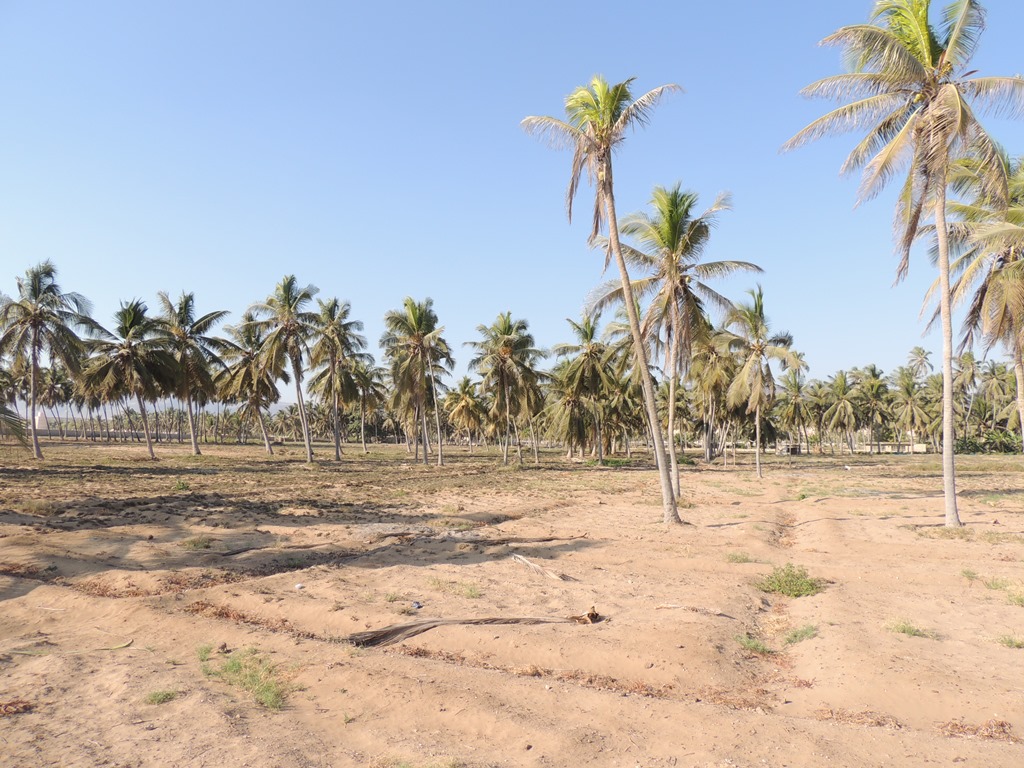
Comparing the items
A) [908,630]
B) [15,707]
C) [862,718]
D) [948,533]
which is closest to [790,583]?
[908,630]

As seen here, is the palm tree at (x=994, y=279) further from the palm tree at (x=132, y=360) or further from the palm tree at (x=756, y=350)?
the palm tree at (x=132, y=360)

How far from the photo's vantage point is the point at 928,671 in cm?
539

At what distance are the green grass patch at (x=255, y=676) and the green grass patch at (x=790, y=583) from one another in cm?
674

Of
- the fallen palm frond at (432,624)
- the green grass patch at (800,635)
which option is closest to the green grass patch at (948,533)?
the green grass patch at (800,635)

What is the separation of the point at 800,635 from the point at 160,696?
653 centimetres

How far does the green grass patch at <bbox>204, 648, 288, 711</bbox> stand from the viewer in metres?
4.97

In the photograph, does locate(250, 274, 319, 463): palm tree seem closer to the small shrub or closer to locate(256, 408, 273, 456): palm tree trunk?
locate(256, 408, 273, 456): palm tree trunk

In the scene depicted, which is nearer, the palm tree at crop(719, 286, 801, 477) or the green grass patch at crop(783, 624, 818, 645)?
the green grass patch at crop(783, 624, 818, 645)

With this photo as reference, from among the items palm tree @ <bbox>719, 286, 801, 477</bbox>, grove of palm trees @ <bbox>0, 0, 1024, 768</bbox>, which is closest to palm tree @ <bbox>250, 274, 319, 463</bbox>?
grove of palm trees @ <bbox>0, 0, 1024, 768</bbox>

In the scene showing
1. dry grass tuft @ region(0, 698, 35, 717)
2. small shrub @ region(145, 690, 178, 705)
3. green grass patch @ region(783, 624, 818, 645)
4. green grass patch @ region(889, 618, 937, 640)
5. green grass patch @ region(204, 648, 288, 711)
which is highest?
dry grass tuft @ region(0, 698, 35, 717)

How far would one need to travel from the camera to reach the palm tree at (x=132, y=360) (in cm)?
3431

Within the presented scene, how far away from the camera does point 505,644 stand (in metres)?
6.22

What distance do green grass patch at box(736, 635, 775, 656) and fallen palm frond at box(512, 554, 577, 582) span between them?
118 inches

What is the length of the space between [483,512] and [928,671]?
11.7 meters
